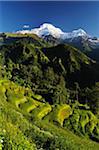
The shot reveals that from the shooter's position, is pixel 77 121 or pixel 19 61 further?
pixel 19 61

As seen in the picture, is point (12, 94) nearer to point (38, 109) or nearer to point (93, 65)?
point (38, 109)

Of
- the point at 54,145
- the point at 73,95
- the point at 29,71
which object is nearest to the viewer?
the point at 54,145

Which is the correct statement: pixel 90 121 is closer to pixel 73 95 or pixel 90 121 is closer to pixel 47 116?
pixel 47 116

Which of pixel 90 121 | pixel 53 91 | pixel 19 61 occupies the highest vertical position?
pixel 19 61

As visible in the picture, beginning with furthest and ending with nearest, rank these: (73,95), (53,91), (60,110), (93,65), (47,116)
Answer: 1. (93,65)
2. (73,95)
3. (53,91)
4. (60,110)
5. (47,116)

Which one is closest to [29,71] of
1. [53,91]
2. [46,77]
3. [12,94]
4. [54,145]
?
[46,77]

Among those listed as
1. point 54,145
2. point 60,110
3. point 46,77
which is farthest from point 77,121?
point 46,77

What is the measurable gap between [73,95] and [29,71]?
3300 cm

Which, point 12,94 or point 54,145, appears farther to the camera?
point 12,94

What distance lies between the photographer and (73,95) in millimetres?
145625

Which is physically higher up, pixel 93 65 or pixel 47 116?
pixel 93 65

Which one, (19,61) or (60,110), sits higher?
(19,61)

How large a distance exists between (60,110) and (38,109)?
8.58 metres

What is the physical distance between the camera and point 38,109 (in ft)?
318
